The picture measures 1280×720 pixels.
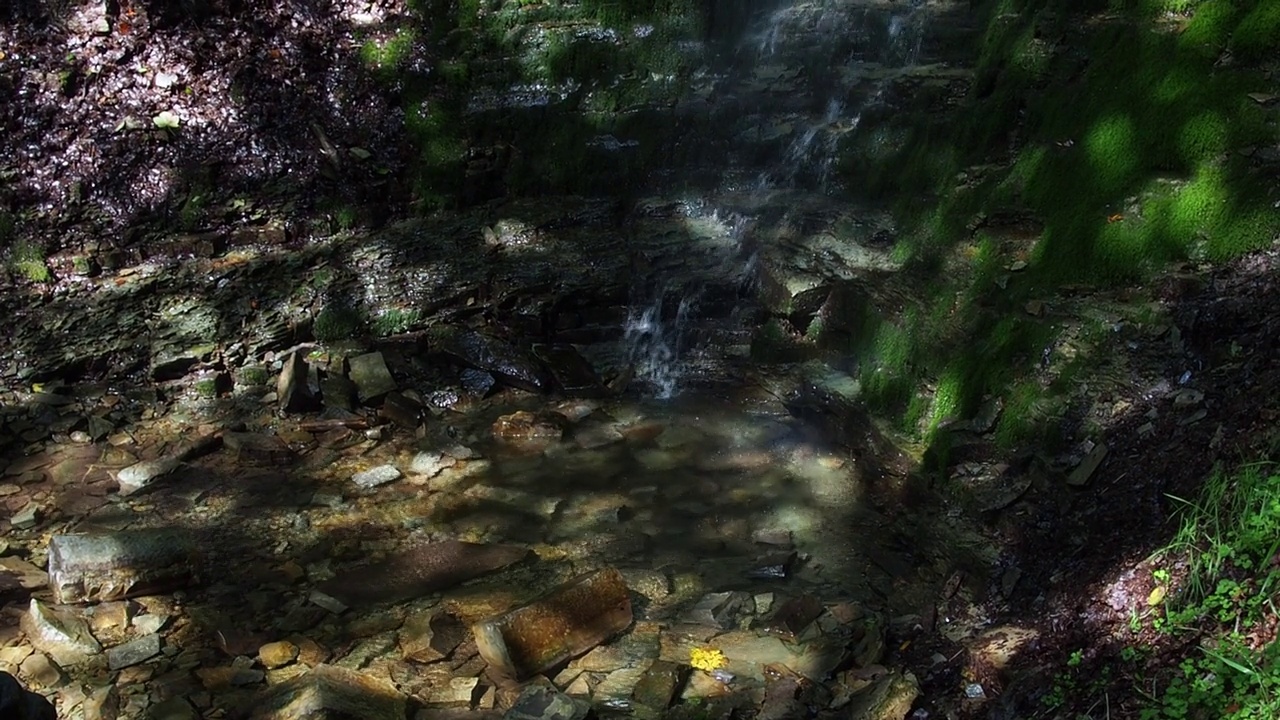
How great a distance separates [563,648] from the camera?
461 centimetres

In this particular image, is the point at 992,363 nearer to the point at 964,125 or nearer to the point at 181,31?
the point at 964,125

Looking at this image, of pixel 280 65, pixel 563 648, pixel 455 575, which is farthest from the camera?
pixel 280 65

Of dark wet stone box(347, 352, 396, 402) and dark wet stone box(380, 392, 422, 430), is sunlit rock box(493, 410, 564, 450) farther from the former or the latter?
dark wet stone box(347, 352, 396, 402)

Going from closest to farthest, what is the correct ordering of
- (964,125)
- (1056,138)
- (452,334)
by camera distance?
1. (1056,138)
2. (964,125)
3. (452,334)

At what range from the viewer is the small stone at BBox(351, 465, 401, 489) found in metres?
6.21

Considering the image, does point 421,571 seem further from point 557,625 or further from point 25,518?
point 25,518

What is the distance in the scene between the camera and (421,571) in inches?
213

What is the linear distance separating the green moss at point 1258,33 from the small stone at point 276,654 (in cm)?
588

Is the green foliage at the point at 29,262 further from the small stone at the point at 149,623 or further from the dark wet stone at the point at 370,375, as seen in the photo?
the small stone at the point at 149,623

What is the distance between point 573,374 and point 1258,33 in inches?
189

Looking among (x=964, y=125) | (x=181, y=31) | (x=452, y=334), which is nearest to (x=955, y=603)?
(x=964, y=125)

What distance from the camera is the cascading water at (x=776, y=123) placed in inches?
305

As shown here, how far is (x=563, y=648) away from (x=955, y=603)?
77.4 inches

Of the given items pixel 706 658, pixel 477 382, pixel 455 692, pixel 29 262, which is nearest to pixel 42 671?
pixel 455 692
